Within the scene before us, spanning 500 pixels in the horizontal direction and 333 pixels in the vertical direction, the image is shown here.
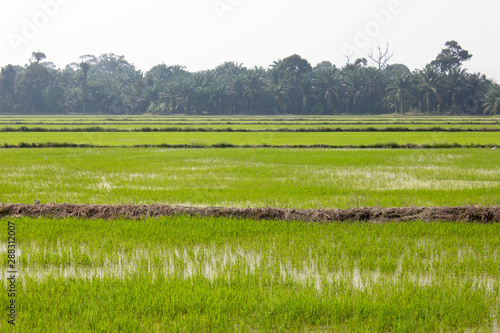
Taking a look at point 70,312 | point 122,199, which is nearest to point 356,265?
point 70,312

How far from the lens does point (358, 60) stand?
223 feet

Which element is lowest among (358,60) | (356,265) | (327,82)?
(356,265)

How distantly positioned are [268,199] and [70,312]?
4.43m

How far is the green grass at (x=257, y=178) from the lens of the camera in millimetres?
7473

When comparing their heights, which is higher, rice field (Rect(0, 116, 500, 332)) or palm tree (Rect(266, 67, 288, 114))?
palm tree (Rect(266, 67, 288, 114))

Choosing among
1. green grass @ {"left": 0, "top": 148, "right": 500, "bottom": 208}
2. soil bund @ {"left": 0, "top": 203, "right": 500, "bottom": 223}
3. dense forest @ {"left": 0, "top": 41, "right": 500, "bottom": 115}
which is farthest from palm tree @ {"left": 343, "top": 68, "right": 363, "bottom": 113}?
soil bund @ {"left": 0, "top": 203, "right": 500, "bottom": 223}

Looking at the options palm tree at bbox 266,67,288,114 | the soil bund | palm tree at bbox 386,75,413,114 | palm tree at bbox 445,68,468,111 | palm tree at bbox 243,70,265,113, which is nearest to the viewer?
the soil bund

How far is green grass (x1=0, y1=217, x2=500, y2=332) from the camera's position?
10.5 feet

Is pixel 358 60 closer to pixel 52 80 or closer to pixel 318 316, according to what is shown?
pixel 52 80

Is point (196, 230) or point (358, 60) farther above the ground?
point (358, 60)

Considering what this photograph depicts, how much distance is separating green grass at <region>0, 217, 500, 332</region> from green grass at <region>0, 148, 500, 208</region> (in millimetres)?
1655

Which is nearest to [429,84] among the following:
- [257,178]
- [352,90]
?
[352,90]

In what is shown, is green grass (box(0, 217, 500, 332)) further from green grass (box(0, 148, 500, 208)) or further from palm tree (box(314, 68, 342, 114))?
palm tree (box(314, 68, 342, 114))

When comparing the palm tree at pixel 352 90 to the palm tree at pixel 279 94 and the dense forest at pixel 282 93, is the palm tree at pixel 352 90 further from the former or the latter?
the palm tree at pixel 279 94
